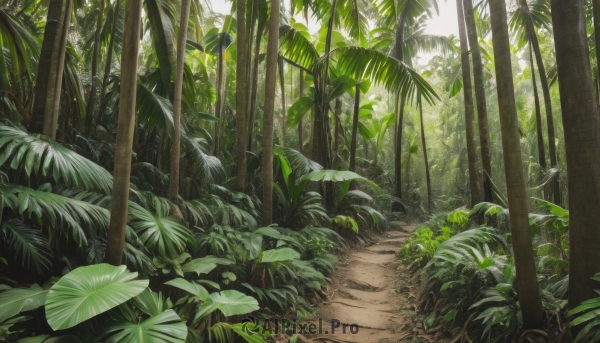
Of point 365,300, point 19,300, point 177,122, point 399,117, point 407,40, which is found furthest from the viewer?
point 407,40

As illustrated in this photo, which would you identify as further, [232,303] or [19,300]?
[232,303]

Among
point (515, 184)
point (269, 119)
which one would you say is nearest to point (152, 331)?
point (515, 184)

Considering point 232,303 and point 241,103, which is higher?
point 241,103

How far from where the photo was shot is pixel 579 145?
8.82ft

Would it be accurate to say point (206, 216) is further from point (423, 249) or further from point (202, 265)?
point (423, 249)

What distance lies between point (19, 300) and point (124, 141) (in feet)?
4.28

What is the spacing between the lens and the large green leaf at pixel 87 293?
83.0 inches

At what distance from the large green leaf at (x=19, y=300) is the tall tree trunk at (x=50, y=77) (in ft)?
5.26

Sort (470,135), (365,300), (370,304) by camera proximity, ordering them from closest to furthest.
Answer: (370,304) → (365,300) → (470,135)

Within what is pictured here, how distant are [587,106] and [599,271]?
3.91 feet

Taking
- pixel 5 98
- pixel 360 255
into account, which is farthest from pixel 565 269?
pixel 5 98

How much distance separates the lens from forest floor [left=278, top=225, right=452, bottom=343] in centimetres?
399

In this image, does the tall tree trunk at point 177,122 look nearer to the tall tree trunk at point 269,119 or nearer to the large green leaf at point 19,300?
the tall tree trunk at point 269,119
